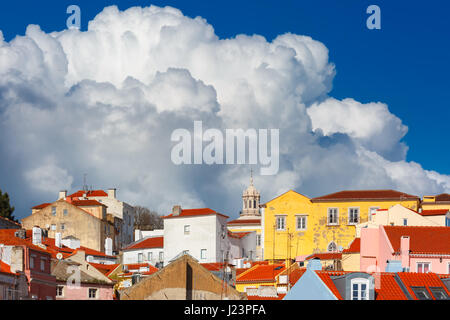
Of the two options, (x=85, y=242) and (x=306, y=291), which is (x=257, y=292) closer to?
(x=306, y=291)

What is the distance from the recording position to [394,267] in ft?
203

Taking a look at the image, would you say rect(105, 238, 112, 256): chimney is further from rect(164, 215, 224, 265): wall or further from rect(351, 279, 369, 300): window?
rect(351, 279, 369, 300): window

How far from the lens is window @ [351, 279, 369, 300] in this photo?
1950 inches

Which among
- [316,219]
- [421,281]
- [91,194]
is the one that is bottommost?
[421,281]

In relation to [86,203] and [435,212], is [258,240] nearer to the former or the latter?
[86,203]

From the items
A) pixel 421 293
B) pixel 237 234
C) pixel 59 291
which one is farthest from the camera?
pixel 237 234

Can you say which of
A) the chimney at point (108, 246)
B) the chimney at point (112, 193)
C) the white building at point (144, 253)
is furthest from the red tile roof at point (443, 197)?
the chimney at point (112, 193)

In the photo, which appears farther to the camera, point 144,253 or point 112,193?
point 112,193

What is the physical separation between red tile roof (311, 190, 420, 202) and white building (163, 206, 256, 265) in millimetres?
9510

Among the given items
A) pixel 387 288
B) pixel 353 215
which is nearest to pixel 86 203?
pixel 353 215

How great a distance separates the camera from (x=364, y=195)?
101 m

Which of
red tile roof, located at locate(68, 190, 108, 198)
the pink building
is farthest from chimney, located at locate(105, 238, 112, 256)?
the pink building

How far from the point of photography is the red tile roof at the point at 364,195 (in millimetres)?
99250

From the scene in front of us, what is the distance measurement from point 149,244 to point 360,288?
57.6 meters
